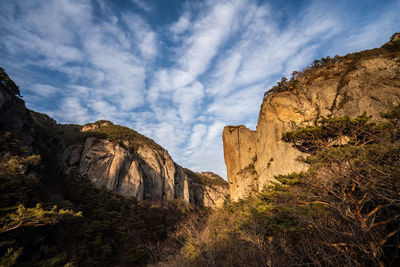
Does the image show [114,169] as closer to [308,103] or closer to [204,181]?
[308,103]

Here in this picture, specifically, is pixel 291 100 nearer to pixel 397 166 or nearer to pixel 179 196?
pixel 397 166

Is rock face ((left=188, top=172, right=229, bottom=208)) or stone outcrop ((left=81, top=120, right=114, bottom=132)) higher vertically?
stone outcrop ((left=81, top=120, right=114, bottom=132))

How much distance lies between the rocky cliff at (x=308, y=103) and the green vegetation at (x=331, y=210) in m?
7.41

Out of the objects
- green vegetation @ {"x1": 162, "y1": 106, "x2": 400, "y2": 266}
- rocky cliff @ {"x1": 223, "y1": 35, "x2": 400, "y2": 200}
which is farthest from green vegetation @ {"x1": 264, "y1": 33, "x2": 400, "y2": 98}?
green vegetation @ {"x1": 162, "y1": 106, "x2": 400, "y2": 266}

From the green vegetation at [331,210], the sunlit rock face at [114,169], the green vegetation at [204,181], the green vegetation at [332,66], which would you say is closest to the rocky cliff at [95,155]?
the sunlit rock face at [114,169]

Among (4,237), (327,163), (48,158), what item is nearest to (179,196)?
(48,158)

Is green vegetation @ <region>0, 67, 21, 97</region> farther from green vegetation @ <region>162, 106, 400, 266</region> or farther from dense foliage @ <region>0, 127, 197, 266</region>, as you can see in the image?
green vegetation @ <region>162, 106, 400, 266</region>

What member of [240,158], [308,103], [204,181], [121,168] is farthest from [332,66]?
[204,181]

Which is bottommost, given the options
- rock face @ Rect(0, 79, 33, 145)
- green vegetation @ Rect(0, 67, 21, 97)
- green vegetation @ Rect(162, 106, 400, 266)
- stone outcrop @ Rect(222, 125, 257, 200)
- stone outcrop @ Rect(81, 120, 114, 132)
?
green vegetation @ Rect(162, 106, 400, 266)

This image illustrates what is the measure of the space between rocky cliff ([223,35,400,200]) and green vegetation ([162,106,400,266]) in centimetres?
741

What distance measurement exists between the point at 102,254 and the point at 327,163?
23.2m

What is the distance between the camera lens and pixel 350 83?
58.6ft

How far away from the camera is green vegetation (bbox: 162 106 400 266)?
565cm

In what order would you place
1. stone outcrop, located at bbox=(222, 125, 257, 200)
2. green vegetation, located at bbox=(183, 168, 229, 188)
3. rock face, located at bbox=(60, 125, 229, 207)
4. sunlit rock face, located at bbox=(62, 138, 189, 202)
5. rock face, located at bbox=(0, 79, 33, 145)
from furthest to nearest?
green vegetation, located at bbox=(183, 168, 229, 188)
rock face, located at bbox=(60, 125, 229, 207)
sunlit rock face, located at bbox=(62, 138, 189, 202)
stone outcrop, located at bbox=(222, 125, 257, 200)
rock face, located at bbox=(0, 79, 33, 145)
